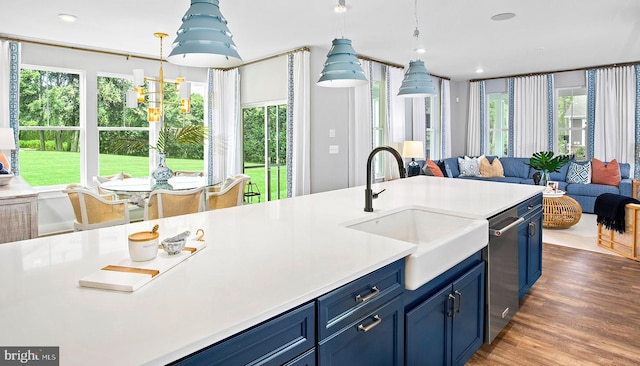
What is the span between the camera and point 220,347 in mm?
877

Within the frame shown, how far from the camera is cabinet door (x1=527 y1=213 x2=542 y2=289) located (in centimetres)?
295

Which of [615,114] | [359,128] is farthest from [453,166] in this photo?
[615,114]

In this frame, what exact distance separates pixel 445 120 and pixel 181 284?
26.9 ft

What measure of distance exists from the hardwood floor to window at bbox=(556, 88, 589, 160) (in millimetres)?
4658

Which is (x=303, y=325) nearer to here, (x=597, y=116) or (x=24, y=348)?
(x=24, y=348)

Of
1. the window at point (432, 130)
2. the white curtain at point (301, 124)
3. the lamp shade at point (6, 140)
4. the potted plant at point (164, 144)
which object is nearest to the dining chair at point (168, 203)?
the potted plant at point (164, 144)

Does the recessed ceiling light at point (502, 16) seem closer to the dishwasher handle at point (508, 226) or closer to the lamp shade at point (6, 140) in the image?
the dishwasher handle at point (508, 226)

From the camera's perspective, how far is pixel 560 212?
5.42 m

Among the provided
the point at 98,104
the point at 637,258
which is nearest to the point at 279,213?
the point at 637,258

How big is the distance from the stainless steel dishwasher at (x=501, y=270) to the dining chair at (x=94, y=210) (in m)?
3.44

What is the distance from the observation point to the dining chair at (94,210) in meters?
3.79

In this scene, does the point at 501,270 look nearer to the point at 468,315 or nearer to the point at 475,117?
the point at 468,315

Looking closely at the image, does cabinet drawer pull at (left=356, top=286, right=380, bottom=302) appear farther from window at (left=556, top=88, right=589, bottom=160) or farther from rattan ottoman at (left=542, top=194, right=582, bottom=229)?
window at (left=556, top=88, right=589, bottom=160)

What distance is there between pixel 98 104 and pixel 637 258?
721cm
